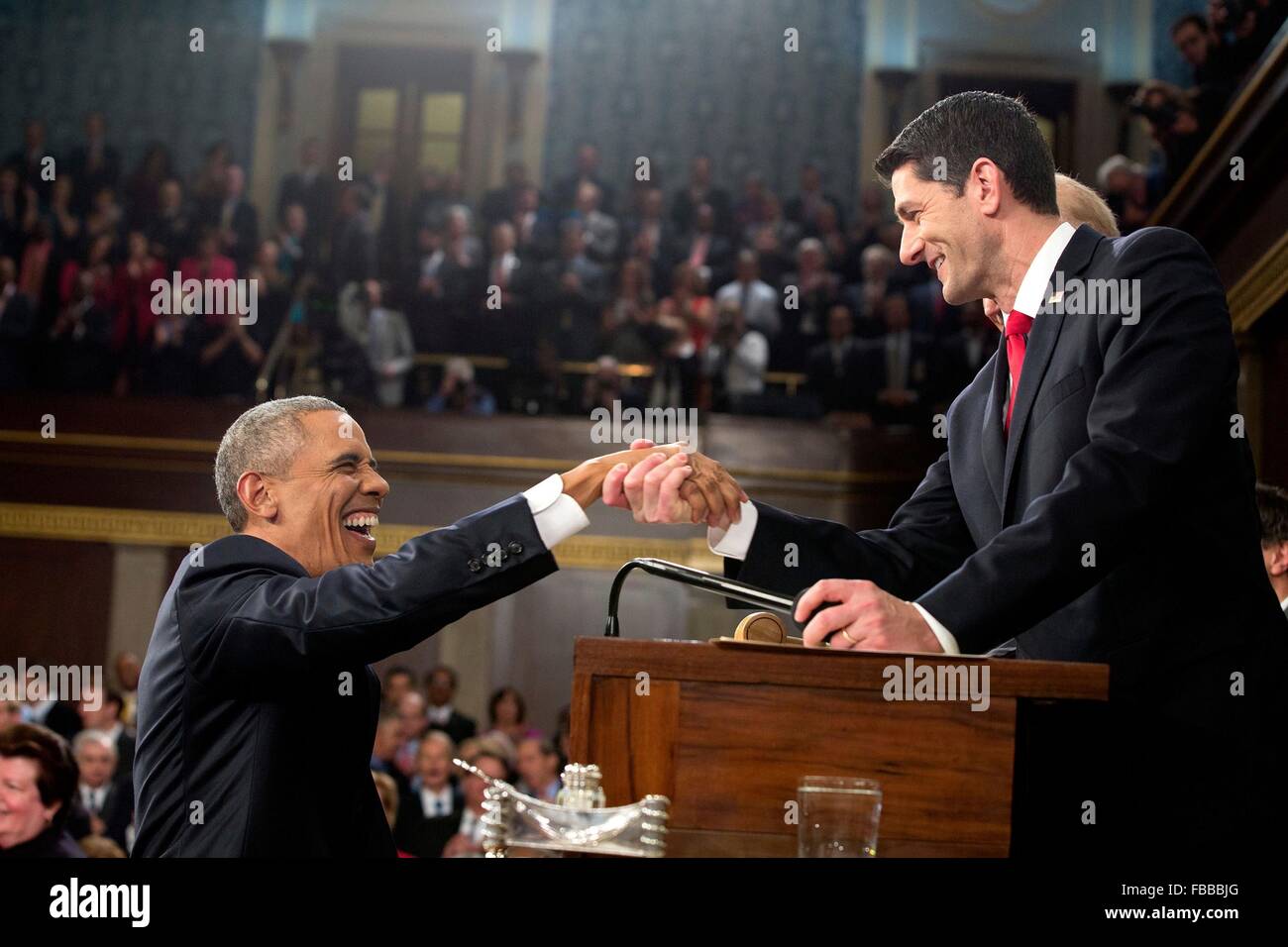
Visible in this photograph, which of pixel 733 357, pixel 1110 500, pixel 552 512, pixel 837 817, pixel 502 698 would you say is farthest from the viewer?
pixel 733 357

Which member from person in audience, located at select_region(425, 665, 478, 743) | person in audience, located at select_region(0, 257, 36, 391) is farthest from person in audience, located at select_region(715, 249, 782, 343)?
person in audience, located at select_region(0, 257, 36, 391)

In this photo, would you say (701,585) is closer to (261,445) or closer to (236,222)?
(261,445)

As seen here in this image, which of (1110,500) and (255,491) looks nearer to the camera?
(1110,500)

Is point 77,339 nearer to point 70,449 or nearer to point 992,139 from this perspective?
point 70,449

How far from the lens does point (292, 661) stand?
83.2 inches

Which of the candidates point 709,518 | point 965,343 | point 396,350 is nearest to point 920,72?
point 965,343

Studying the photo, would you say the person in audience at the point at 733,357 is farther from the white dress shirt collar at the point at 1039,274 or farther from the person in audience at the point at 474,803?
the white dress shirt collar at the point at 1039,274

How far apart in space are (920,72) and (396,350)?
18.9 feet

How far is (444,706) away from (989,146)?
250 inches

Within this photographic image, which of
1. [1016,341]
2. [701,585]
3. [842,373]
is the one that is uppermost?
[842,373]

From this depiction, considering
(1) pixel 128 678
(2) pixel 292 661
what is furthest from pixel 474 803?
(2) pixel 292 661

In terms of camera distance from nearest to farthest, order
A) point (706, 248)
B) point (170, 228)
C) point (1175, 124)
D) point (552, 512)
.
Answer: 1. point (552, 512)
2. point (1175, 124)
3. point (706, 248)
4. point (170, 228)

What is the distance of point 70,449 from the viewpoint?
381 inches

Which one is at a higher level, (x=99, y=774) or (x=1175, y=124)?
(x=1175, y=124)
